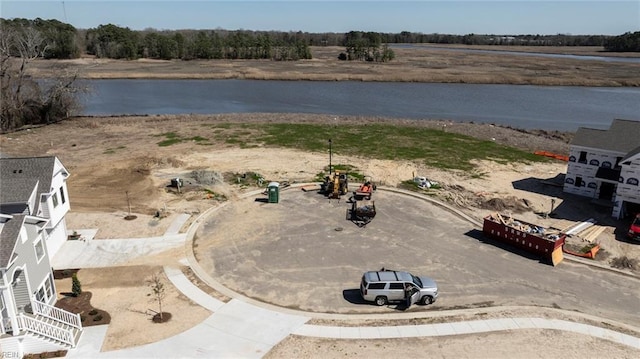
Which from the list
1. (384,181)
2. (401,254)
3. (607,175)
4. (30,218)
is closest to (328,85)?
(384,181)

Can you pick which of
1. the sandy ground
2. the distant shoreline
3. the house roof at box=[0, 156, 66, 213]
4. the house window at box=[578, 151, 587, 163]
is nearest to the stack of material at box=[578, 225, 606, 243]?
the sandy ground

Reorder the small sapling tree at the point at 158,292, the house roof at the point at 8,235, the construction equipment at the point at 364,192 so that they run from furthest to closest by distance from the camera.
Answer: the construction equipment at the point at 364,192 < the small sapling tree at the point at 158,292 < the house roof at the point at 8,235

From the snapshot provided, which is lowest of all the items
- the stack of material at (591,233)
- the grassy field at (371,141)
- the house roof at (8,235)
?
the stack of material at (591,233)

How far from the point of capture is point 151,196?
39125 millimetres

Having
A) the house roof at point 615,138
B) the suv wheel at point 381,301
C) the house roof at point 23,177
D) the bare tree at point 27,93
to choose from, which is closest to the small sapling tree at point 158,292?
the house roof at point 23,177

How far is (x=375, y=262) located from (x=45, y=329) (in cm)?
1808

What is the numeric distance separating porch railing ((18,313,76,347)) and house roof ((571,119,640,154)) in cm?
4107

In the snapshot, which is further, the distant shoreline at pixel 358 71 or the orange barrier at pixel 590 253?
the distant shoreline at pixel 358 71

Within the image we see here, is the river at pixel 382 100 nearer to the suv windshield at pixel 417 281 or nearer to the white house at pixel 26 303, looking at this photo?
the suv windshield at pixel 417 281

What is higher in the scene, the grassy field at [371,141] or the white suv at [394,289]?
the grassy field at [371,141]

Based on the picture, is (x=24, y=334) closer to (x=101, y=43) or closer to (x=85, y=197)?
(x=85, y=197)

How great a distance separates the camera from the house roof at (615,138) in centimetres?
3816

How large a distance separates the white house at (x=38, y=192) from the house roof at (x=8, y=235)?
19.1ft

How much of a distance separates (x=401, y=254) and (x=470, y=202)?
12026mm
